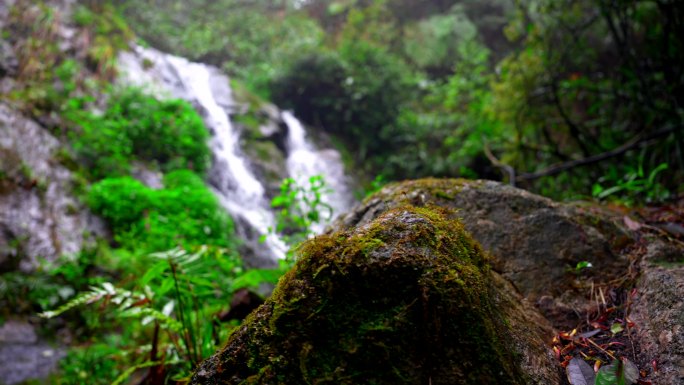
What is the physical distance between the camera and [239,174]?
29.8ft

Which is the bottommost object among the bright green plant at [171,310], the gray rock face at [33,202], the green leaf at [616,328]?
the green leaf at [616,328]

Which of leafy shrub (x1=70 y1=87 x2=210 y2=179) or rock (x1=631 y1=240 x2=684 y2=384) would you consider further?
leafy shrub (x1=70 y1=87 x2=210 y2=179)

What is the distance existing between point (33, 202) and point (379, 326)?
643cm

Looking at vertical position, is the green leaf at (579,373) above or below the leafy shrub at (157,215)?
below

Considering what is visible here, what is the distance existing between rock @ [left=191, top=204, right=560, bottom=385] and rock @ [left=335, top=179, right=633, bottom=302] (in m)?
0.61

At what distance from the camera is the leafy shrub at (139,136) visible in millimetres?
6953

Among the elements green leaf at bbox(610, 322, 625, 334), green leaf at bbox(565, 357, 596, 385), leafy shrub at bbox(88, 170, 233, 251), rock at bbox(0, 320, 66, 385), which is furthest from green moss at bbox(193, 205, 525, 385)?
leafy shrub at bbox(88, 170, 233, 251)

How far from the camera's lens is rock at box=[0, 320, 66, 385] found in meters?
3.64

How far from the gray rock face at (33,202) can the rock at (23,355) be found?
898mm

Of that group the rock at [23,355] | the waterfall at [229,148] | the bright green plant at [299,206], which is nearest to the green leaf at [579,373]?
the bright green plant at [299,206]

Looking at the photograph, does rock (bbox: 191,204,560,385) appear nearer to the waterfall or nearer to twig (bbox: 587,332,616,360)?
twig (bbox: 587,332,616,360)

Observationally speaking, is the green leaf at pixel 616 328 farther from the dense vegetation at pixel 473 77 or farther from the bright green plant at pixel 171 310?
the dense vegetation at pixel 473 77

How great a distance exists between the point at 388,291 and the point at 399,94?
11.0 metres

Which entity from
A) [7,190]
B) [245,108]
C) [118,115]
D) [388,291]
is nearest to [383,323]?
[388,291]
